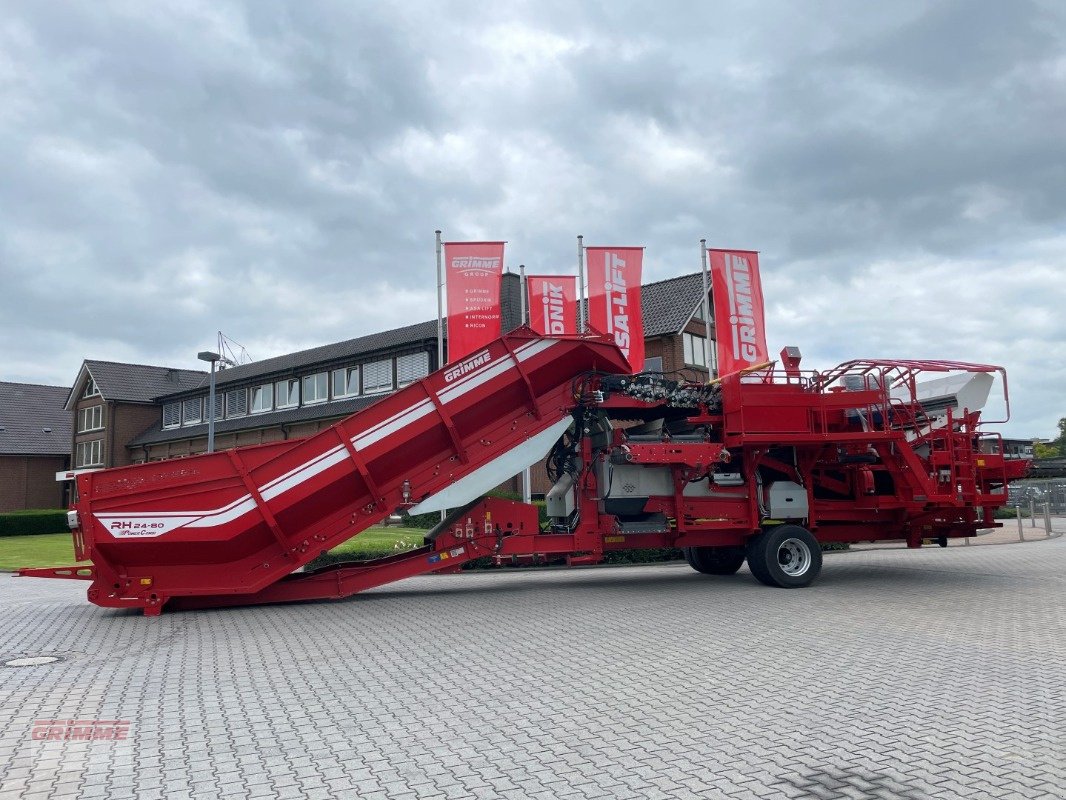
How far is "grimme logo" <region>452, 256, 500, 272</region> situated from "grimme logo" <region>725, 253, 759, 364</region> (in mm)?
5468

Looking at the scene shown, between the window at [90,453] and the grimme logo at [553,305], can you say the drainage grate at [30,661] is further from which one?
the window at [90,453]

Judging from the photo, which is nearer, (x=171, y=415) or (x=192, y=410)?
(x=192, y=410)

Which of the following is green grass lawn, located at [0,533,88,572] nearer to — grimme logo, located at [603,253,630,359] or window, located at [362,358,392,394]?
window, located at [362,358,392,394]

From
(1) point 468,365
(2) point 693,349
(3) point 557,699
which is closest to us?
(3) point 557,699

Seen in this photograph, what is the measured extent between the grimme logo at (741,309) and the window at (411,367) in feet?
52.0

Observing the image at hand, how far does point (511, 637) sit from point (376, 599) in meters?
3.83

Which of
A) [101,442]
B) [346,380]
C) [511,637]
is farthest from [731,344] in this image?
[101,442]

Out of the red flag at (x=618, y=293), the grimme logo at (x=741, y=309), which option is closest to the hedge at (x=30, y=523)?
the red flag at (x=618, y=293)

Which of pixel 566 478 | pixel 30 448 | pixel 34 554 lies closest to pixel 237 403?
pixel 30 448

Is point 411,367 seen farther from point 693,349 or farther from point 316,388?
point 693,349

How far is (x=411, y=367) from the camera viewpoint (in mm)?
33094

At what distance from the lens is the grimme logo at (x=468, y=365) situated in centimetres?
1103

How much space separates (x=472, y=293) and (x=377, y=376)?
54.2 feet

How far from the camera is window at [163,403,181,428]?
47306mm
